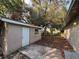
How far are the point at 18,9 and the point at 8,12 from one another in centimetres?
170

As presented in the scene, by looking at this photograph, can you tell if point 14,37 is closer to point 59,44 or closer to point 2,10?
point 59,44

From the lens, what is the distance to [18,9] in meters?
21.8

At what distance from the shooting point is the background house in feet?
32.6

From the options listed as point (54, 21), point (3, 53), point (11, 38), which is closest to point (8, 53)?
point (3, 53)

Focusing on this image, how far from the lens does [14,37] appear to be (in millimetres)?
11234

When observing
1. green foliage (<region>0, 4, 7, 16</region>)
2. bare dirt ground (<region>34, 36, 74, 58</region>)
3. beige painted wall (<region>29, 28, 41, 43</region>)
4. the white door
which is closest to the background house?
the white door

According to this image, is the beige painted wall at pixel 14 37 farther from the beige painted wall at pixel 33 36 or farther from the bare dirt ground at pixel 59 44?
the bare dirt ground at pixel 59 44

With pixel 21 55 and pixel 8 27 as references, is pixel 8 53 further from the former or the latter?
pixel 8 27

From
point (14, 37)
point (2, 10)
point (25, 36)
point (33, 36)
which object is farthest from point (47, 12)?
point (14, 37)

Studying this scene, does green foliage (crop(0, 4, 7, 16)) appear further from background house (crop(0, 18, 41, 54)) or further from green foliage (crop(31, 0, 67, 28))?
background house (crop(0, 18, 41, 54))

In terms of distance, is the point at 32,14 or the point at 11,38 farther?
the point at 32,14

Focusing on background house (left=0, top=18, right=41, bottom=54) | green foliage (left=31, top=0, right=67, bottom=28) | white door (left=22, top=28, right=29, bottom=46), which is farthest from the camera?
green foliage (left=31, top=0, right=67, bottom=28)

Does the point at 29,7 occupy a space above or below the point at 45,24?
above

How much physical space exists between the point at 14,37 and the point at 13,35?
0.25 m
